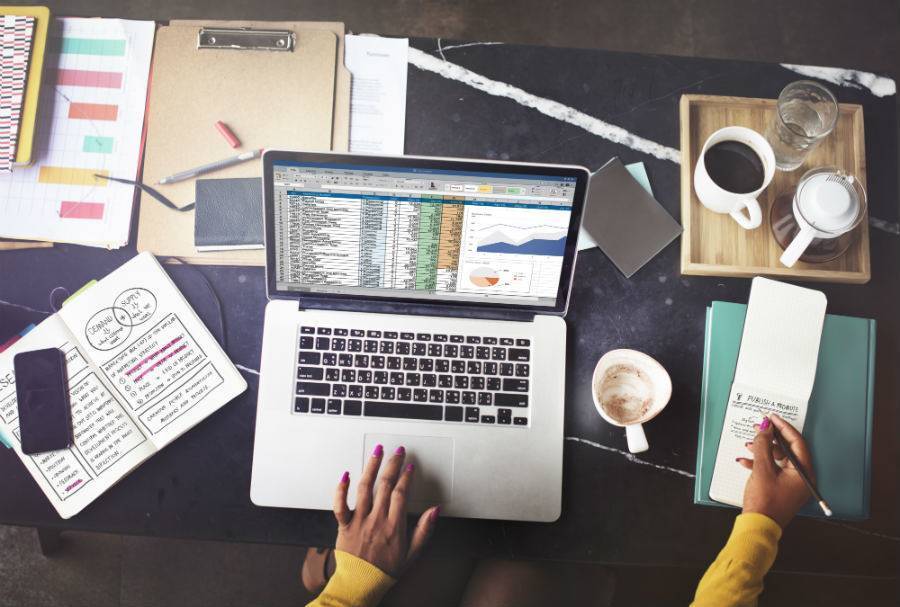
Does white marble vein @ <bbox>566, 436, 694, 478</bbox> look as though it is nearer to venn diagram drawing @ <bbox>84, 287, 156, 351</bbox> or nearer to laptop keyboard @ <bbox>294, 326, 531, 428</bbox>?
laptop keyboard @ <bbox>294, 326, 531, 428</bbox>

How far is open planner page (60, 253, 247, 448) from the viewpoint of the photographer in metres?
0.93

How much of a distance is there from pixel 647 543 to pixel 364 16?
5.05 feet

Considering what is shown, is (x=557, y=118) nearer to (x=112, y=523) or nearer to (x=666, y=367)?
(x=666, y=367)

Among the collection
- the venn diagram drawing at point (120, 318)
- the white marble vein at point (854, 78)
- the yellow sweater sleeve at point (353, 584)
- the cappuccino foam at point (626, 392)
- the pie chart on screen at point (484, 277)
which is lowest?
the yellow sweater sleeve at point (353, 584)

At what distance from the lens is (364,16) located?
1.78 meters

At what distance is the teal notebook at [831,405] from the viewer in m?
0.93

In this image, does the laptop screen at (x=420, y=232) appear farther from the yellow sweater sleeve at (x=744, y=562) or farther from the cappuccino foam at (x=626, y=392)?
the yellow sweater sleeve at (x=744, y=562)

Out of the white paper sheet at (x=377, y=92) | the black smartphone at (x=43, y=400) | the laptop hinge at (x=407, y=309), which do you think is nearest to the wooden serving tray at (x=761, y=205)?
the laptop hinge at (x=407, y=309)

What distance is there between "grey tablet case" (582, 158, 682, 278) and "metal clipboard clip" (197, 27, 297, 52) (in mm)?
555

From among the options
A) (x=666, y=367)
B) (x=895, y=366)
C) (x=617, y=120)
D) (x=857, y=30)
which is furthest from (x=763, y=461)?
(x=857, y=30)

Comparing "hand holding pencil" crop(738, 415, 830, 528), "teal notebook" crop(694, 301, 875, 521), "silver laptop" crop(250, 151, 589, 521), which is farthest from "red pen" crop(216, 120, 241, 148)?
"hand holding pencil" crop(738, 415, 830, 528)

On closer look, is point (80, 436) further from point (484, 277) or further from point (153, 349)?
point (484, 277)

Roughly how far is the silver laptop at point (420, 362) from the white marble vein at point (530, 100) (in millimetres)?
297

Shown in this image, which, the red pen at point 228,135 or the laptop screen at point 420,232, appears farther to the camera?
the red pen at point 228,135
